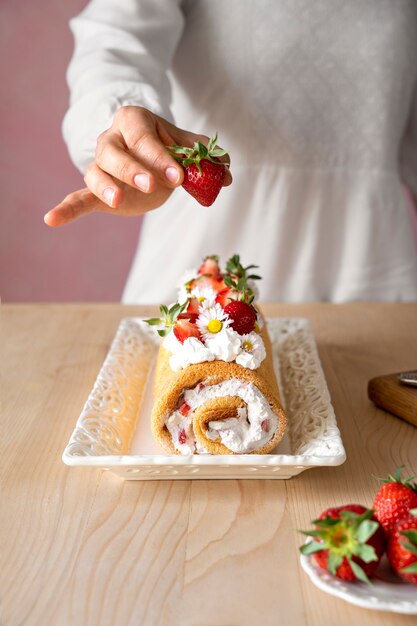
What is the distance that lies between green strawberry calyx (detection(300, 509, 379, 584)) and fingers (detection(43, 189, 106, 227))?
68 centimetres

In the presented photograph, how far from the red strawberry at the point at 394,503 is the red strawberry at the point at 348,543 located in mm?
36

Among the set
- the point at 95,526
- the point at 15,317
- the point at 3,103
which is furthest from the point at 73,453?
the point at 3,103

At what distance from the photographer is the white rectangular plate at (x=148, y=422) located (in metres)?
1.11

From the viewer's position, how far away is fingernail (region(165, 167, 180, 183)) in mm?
1237

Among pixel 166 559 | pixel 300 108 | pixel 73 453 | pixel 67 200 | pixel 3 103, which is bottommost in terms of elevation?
pixel 166 559

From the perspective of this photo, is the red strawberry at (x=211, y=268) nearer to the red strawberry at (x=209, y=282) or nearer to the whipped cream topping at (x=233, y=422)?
the red strawberry at (x=209, y=282)

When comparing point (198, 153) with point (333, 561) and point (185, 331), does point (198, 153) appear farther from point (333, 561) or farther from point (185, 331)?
point (333, 561)

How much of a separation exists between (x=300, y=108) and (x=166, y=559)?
1.43 m

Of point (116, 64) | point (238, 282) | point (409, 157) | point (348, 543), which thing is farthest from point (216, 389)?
point (409, 157)

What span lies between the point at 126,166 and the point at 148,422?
18.9 inches

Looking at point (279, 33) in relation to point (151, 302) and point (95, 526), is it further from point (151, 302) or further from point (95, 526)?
point (95, 526)

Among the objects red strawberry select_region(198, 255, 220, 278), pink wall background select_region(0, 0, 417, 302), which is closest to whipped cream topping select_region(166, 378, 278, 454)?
red strawberry select_region(198, 255, 220, 278)

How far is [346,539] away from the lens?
0.86m

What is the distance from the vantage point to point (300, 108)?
205 cm
